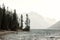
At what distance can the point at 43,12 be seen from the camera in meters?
3.01

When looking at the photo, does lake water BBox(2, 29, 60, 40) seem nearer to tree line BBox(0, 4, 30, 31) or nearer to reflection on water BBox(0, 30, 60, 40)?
reflection on water BBox(0, 30, 60, 40)

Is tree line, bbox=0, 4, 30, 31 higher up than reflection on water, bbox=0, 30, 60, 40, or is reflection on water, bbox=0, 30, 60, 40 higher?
tree line, bbox=0, 4, 30, 31

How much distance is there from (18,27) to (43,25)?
0.43 metres

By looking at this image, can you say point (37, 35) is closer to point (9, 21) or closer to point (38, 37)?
point (38, 37)

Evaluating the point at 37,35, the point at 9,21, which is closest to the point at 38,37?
the point at 37,35

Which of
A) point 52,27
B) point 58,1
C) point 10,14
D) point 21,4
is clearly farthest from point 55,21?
point 10,14

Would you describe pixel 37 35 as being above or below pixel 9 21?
below

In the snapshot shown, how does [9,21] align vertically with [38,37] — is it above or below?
above

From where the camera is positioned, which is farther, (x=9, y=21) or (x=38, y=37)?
(x=9, y=21)

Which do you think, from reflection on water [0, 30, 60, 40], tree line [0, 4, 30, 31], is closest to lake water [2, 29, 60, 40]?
reflection on water [0, 30, 60, 40]

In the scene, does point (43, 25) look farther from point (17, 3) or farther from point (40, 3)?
point (17, 3)

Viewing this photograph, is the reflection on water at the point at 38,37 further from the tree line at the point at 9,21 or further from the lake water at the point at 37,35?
the tree line at the point at 9,21

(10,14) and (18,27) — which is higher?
(10,14)

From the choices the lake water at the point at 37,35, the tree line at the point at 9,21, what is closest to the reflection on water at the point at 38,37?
the lake water at the point at 37,35
